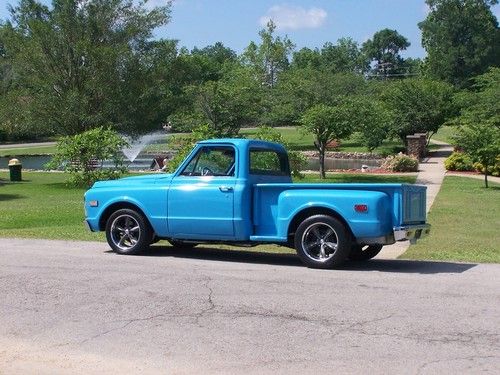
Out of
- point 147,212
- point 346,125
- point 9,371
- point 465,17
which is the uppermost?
point 465,17

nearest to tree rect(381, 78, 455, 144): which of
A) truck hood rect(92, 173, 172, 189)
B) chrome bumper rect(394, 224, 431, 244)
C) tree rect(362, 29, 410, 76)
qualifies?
truck hood rect(92, 173, 172, 189)

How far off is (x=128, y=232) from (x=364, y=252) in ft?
11.4

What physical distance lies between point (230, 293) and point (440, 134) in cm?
6109

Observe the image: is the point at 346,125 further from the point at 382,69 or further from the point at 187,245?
the point at 382,69

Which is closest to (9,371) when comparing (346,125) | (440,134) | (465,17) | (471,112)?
(346,125)

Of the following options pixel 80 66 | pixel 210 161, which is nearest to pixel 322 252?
pixel 210 161

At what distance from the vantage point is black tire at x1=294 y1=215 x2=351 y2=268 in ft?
32.6

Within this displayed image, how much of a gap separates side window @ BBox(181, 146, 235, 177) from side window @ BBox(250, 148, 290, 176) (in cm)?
36

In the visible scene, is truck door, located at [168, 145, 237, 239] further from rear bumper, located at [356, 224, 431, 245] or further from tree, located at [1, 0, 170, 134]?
tree, located at [1, 0, 170, 134]

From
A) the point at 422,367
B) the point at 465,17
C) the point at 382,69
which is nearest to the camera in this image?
the point at 422,367

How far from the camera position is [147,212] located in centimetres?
1136

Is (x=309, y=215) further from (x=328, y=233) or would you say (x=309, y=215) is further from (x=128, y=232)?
(x=128, y=232)

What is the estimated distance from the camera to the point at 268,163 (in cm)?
1175

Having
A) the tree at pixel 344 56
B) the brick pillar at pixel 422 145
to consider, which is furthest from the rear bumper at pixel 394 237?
the tree at pixel 344 56
